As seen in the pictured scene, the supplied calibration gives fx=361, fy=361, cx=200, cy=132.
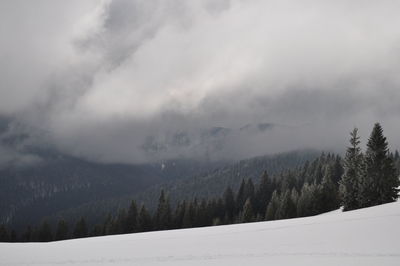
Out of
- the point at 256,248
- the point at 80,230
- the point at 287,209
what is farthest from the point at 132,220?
the point at 256,248

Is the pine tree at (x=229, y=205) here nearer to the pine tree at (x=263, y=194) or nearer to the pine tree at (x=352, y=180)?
the pine tree at (x=263, y=194)

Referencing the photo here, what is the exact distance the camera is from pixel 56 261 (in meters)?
25.2

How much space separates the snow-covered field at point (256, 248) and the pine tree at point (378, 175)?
872 inches

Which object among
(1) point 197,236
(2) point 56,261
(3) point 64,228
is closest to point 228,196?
(3) point 64,228

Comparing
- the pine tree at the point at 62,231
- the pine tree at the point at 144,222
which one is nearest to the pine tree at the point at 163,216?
the pine tree at the point at 144,222

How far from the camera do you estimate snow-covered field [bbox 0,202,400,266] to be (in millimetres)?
20922

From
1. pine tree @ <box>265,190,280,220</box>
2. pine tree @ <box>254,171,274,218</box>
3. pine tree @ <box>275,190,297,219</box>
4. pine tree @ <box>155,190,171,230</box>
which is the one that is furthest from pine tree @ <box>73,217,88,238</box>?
pine tree @ <box>275,190,297,219</box>

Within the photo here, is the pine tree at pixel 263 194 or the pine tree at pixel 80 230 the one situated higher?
the pine tree at pixel 263 194

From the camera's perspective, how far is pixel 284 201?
7662 centimetres

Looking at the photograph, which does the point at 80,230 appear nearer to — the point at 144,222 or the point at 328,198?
the point at 144,222

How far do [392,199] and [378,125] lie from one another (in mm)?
10915

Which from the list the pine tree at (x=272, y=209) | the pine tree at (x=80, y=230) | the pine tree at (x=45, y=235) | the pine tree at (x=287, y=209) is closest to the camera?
the pine tree at (x=287, y=209)

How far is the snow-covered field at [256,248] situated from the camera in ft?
68.6

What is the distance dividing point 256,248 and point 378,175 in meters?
35.4
